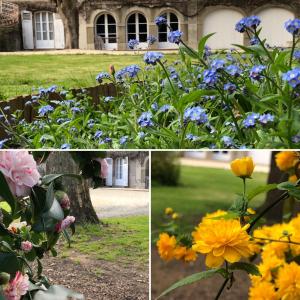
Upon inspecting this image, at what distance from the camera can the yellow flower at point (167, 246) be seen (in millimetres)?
1228

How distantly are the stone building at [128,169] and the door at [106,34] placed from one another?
3427mm

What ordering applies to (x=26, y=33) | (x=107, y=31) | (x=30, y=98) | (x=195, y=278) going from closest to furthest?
(x=195, y=278), (x=30, y=98), (x=107, y=31), (x=26, y=33)

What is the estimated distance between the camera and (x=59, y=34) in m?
6.29

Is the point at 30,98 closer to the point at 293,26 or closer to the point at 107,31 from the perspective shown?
the point at 293,26

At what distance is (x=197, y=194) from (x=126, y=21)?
4.13 m

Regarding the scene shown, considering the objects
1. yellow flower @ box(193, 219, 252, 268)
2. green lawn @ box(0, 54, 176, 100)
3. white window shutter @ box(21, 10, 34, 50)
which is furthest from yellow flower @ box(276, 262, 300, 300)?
white window shutter @ box(21, 10, 34, 50)

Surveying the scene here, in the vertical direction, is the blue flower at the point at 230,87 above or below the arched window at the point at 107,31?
below

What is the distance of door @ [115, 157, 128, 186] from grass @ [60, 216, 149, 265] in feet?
0.26

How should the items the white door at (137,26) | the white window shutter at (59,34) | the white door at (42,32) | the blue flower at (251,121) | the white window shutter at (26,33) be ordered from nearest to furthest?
the blue flower at (251,121), the white door at (137,26), the white window shutter at (59,34), the white door at (42,32), the white window shutter at (26,33)

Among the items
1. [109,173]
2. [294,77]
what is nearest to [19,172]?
[109,173]

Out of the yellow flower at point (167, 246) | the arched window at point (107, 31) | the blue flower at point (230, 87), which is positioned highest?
the arched window at point (107, 31)

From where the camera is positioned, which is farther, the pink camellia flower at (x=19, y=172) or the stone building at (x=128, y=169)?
the stone building at (x=128, y=169)

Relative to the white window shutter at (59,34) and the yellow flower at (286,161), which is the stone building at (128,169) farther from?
the white window shutter at (59,34)

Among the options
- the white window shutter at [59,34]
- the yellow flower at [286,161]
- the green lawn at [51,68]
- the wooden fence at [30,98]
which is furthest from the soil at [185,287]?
the white window shutter at [59,34]
